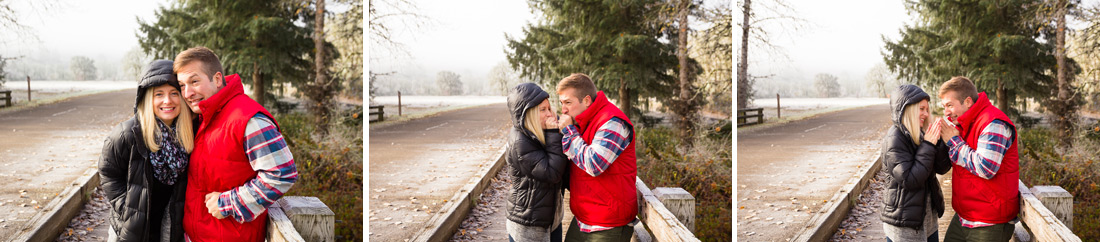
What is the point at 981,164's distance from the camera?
331 centimetres

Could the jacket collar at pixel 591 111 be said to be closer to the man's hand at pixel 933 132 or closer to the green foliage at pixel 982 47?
the man's hand at pixel 933 132

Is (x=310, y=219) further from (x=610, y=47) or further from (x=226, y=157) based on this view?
(x=610, y=47)

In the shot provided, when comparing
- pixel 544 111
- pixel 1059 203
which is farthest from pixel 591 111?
pixel 1059 203

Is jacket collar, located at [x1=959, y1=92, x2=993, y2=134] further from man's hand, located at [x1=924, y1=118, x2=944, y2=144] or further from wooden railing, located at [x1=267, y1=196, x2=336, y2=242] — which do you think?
wooden railing, located at [x1=267, y1=196, x2=336, y2=242]

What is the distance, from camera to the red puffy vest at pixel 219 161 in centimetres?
233

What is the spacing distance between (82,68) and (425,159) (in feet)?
14.3

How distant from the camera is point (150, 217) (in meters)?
2.44

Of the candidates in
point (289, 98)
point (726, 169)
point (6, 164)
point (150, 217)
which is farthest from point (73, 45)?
point (726, 169)

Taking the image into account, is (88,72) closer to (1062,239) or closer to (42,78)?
(42,78)

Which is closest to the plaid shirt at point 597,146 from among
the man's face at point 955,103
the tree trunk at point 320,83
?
the man's face at point 955,103

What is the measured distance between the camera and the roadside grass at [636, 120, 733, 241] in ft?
18.2

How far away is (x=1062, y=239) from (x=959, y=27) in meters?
3.02

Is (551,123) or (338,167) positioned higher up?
(551,123)

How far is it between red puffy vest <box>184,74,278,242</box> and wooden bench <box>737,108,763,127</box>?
3945 millimetres
